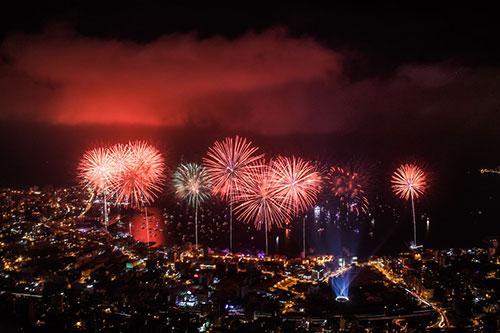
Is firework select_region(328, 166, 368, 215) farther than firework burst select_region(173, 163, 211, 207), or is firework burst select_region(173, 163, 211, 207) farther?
firework select_region(328, 166, 368, 215)

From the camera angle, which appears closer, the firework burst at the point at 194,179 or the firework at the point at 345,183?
the firework burst at the point at 194,179

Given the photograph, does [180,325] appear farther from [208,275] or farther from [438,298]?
[438,298]

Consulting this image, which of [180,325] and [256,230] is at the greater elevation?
[256,230]

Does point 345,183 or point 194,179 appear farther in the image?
point 345,183

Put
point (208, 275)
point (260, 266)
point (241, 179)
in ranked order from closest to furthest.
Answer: point (208, 275) → point (260, 266) → point (241, 179)

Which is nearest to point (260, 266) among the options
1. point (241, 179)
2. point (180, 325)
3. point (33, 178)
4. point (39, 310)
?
point (241, 179)

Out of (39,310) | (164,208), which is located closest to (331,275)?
(39,310)

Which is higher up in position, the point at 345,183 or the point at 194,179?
the point at 345,183

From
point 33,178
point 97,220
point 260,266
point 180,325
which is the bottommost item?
point 180,325

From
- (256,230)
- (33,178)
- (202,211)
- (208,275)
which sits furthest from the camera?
(33,178)

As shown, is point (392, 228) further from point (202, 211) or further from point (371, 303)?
point (371, 303)

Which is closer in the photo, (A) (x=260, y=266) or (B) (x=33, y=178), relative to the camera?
(A) (x=260, y=266)
